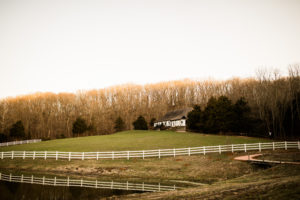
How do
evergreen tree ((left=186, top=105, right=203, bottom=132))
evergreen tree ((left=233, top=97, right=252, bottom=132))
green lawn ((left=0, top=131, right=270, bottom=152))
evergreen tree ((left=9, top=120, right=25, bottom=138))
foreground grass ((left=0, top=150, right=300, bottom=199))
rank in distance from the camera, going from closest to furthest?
foreground grass ((left=0, top=150, right=300, bottom=199)) < green lawn ((left=0, top=131, right=270, bottom=152)) < evergreen tree ((left=233, top=97, right=252, bottom=132)) < evergreen tree ((left=186, top=105, right=203, bottom=132)) < evergreen tree ((left=9, top=120, right=25, bottom=138))

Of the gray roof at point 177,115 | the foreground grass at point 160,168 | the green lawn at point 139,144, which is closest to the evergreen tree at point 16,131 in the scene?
the green lawn at point 139,144

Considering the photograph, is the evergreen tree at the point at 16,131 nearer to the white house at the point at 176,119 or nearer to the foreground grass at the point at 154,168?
the foreground grass at the point at 154,168

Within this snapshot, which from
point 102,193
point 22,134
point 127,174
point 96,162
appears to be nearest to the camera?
point 102,193

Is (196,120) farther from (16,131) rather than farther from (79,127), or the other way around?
(16,131)

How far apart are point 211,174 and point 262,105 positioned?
3503 cm

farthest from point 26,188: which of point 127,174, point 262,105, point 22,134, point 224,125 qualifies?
point 22,134

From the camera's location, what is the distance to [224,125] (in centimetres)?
4831

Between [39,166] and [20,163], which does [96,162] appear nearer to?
[39,166]

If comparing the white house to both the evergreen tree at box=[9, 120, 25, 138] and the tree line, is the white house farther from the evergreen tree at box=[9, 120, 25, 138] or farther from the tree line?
the evergreen tree at box=[9, 120, 25, 138]

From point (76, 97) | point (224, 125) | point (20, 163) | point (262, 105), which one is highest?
point (76, 97)

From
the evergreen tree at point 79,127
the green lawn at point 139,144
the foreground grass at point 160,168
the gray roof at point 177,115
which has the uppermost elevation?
the gray roof at point 177,115

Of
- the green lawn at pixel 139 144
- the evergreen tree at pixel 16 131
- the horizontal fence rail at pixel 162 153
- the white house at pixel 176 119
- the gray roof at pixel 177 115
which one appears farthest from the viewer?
the gray roof at pixel 177 115

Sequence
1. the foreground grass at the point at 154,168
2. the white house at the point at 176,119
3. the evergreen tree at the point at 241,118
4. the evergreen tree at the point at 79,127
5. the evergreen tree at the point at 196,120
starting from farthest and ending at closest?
1. the evergreen tree at the point at 79,127
2. the white house at the point at 176,119
3. the evergreen tree at the point at 196,120
4. the evergreen tree at the point at 241,118
5. the foreground grass at the point at 154,168

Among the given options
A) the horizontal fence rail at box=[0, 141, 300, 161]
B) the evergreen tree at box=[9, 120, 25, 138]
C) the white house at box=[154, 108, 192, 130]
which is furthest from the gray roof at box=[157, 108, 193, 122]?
the evergreen tree at box=[9, 120, 25, 138]
